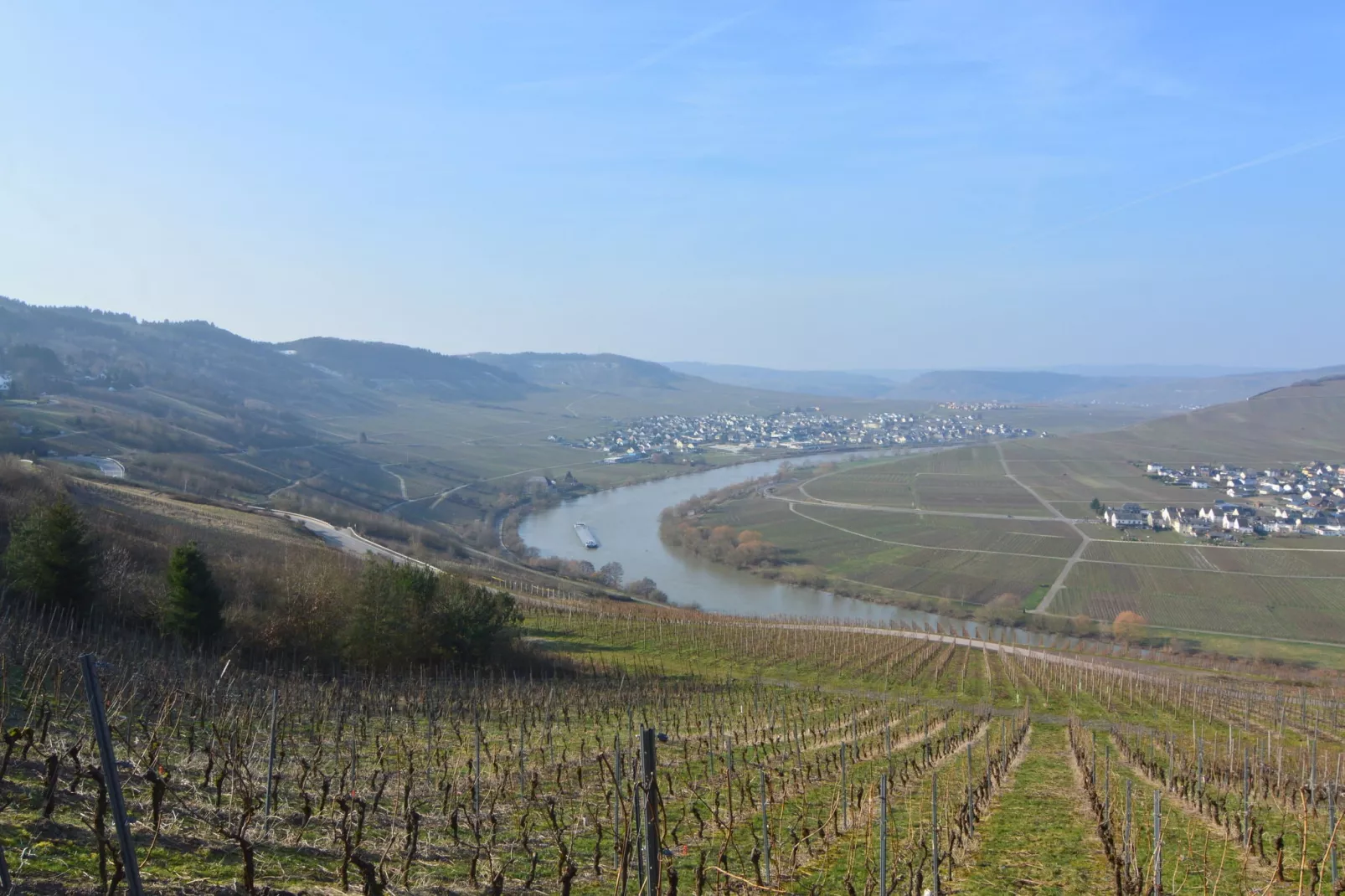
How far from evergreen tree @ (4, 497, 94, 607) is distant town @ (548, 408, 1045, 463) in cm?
10579

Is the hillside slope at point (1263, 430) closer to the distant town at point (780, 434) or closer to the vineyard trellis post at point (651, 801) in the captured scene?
the distant town at point (780, 434)

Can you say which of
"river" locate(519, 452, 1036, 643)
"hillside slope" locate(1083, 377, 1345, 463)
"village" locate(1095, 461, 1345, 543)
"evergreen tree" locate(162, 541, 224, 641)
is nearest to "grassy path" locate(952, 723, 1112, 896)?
"evergreen tree" locate(162, 541, 224, 641)

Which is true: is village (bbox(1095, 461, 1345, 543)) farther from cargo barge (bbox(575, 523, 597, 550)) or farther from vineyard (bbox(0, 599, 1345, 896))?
vineyard (bbox(0, 599, 1345, 896))

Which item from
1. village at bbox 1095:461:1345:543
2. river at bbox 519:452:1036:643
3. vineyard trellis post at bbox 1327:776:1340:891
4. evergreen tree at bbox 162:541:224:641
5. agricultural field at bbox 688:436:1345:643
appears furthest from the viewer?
village at bbox 1095:461:1345:543

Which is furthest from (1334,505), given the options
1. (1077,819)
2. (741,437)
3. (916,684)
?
(741,437)

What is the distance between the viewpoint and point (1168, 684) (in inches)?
992

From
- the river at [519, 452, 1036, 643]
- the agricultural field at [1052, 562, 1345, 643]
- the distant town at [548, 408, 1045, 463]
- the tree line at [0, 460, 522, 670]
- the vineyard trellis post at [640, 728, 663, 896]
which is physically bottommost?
the river at [519, 452, 1036, 643]

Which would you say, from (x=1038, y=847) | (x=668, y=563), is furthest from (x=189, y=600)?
(x=668, y=563)

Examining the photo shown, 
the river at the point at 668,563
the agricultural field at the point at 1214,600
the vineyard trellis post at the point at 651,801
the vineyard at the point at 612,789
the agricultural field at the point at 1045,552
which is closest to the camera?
the vineyard trellis post at the point at 651,801

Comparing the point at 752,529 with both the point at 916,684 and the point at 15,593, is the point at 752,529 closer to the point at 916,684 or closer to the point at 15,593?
the point at 916,684

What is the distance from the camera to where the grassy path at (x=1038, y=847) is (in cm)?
701

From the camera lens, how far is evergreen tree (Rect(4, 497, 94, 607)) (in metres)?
16.1

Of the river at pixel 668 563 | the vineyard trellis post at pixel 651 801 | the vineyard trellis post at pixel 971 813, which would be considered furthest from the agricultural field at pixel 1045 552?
the vineyard trellis post at pixel 651 801

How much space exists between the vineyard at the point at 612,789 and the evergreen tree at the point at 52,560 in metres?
1.33
